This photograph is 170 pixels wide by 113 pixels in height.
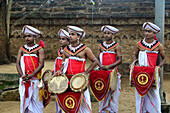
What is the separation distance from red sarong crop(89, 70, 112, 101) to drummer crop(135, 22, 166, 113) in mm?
715

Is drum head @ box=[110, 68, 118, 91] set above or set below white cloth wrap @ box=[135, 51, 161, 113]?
above

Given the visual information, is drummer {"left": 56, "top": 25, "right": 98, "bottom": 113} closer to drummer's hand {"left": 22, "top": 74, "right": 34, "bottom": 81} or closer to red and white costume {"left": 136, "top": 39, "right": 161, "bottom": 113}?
drummer's hand {"left": 22, "top": 74, "right": 34, "bottom": 81}

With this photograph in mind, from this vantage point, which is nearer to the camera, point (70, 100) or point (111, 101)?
point (70, 100)

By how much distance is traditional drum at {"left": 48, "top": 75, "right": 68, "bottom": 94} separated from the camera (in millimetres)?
3828

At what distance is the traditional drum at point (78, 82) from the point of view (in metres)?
3.78

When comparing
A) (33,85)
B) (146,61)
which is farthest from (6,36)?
(146,61)

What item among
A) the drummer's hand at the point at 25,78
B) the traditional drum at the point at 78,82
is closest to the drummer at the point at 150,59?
the traditional drum at the point at 78,82

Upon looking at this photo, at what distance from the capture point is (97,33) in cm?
1262


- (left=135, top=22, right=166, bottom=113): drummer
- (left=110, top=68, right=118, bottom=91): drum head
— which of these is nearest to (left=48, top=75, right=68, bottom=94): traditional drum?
(left=110, top=68, right=118, bottom=91): drum head

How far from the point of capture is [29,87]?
4.34 m

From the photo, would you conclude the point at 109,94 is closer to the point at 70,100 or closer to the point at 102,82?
the point at 102,82

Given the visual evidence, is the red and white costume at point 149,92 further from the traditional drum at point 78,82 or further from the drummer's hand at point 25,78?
the drummer's hand at point 25,78

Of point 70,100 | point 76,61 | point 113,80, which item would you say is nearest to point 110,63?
point 113,80

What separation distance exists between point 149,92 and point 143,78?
415 millimetres
